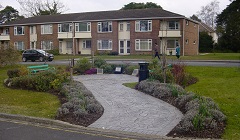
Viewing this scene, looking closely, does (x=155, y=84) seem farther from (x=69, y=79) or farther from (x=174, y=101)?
(x=69, y=79)

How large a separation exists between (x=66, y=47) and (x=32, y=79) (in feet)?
126

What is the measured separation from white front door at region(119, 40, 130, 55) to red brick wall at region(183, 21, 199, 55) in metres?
8.58

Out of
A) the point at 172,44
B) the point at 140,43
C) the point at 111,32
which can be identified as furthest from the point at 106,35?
the point at 172,44

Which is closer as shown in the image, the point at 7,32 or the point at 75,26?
the point at 75,26

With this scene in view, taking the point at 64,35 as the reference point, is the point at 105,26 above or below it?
above

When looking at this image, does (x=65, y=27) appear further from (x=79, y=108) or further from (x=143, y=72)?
(x=79, y=108)

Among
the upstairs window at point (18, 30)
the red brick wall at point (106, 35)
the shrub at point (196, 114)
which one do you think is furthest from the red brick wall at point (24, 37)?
the shrub at point (196, 114)

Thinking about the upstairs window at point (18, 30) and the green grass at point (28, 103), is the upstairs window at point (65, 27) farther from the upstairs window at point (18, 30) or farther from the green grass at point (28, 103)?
the green grass at point (28, 103)

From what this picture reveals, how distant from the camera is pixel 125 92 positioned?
13.1 metres

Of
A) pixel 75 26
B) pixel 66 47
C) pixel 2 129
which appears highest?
pixel 75 26

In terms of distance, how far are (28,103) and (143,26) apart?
34.6m

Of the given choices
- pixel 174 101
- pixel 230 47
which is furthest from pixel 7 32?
pixel 174 101

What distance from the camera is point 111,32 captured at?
46.5m

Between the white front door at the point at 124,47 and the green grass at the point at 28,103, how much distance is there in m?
33.0
